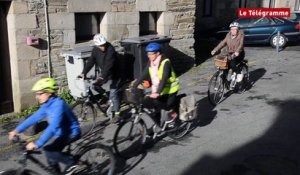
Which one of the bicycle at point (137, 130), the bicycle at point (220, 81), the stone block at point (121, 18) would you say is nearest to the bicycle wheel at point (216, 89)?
the bicycle at point (220, 81)

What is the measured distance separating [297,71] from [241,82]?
3430 mm

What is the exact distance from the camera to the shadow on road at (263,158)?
231 inches

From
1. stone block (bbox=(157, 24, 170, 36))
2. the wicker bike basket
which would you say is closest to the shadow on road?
the wicker bike basket

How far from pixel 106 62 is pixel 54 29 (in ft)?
7.78

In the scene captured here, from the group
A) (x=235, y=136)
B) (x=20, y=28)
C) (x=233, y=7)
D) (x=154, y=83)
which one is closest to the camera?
(x=154, y=83)

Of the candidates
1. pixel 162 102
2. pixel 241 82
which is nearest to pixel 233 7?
pixel 241 82

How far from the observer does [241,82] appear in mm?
10180

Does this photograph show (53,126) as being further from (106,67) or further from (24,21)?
(24,21)

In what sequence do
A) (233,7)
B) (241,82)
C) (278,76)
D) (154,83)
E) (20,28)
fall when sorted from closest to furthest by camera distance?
(154,83) → (20,28) → (241,82) → (278,76) → (233,7)

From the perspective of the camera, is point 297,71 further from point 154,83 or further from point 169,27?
point 154,83

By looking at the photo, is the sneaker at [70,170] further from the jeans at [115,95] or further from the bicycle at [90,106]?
the jeans at [115,95]

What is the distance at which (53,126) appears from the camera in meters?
4.59

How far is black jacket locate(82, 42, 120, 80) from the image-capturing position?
7707mm

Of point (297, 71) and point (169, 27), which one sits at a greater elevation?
point (169, 27)
